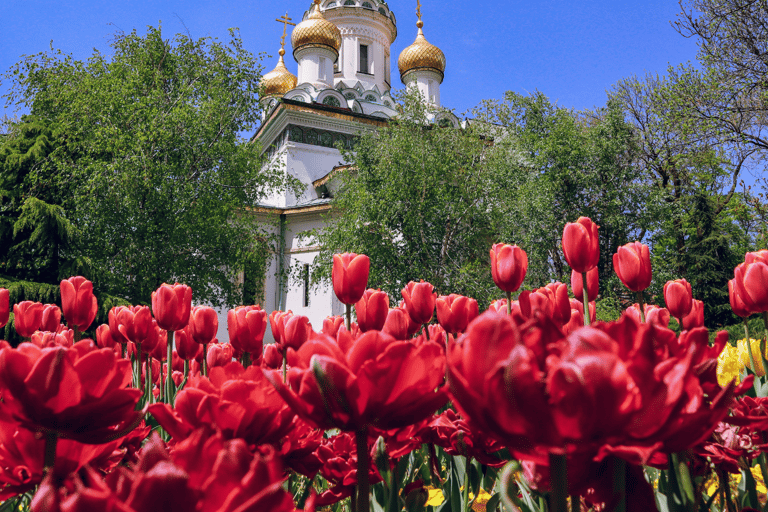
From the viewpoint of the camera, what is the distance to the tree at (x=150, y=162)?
46.2ft

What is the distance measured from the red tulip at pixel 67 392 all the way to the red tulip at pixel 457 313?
153 centimetres

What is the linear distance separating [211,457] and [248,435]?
1.01ft

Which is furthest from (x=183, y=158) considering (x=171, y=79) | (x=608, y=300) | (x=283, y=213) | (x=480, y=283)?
(x=608, y=300)

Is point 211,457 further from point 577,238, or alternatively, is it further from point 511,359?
point 577,238

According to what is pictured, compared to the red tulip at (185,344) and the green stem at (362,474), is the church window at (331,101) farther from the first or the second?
the green stem at (362,474)

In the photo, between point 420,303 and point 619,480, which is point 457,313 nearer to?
point 420,303

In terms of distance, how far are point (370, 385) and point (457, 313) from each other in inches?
59.5

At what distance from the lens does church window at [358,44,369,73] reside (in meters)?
31.8

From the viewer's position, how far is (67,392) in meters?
0.80

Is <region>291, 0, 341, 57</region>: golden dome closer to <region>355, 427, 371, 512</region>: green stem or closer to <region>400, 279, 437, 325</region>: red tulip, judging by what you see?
<region>400, 279, 437, 325</region>: red tulip

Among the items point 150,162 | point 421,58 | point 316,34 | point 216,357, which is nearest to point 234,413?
point 216,357

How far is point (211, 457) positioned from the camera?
56cm

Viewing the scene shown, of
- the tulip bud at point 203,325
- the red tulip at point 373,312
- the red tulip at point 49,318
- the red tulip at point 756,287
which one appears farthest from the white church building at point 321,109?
the red tulip at point 756,287

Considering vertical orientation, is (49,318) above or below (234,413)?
above
